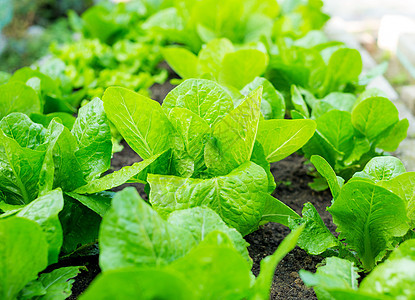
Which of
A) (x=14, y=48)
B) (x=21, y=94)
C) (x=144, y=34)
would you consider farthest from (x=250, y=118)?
(x=14, y=48)

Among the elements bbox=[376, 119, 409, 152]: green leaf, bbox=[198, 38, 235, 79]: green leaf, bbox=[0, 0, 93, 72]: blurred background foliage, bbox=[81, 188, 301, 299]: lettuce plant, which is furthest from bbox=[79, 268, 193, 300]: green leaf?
bbox=[0, 0, 93, 72]: blurred background foliage

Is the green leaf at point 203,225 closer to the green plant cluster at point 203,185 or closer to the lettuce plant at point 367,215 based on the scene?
the green plant cluster at point 203,185

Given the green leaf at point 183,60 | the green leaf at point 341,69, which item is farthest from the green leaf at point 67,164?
the green leaf at point 341,69

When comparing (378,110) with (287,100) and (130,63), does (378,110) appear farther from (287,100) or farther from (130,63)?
(130,63)

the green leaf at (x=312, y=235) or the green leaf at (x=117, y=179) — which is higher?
the green leaf at (x=117, y=179)

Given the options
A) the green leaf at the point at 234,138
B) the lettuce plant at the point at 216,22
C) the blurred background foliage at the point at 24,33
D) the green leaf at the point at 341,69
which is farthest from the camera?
the blurred background foliage at the point at 24,33

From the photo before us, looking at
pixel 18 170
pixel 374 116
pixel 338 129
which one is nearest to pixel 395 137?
pixel 374 116
